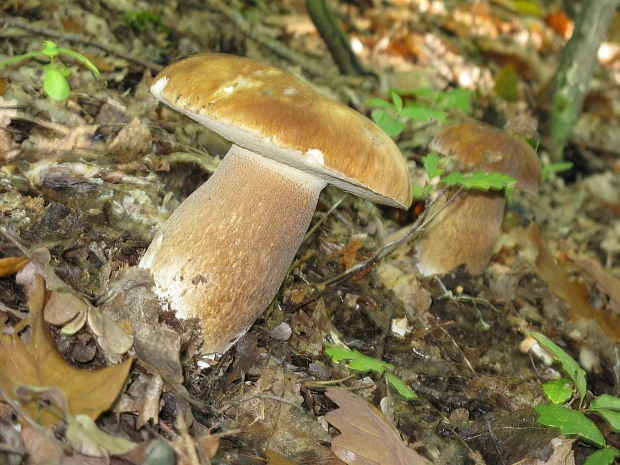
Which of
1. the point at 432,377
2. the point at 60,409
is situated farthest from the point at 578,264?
the point at 60,409

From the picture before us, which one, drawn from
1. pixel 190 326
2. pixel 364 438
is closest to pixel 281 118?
pixel 190 326

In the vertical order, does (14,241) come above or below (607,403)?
above

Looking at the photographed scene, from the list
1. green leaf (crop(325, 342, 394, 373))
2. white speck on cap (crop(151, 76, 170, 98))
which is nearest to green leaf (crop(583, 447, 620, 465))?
green leaf (crop(325, 342, 394, 373))

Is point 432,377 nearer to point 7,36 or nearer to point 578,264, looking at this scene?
point 578,264

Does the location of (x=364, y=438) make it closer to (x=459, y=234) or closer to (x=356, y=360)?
(x=356, y=360)

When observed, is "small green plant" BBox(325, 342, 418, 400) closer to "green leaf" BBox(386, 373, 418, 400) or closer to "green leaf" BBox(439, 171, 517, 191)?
"green leaf" BBox(386, 373, 418, 400)

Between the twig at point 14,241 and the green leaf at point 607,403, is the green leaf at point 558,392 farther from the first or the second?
the twig at point 14,241
